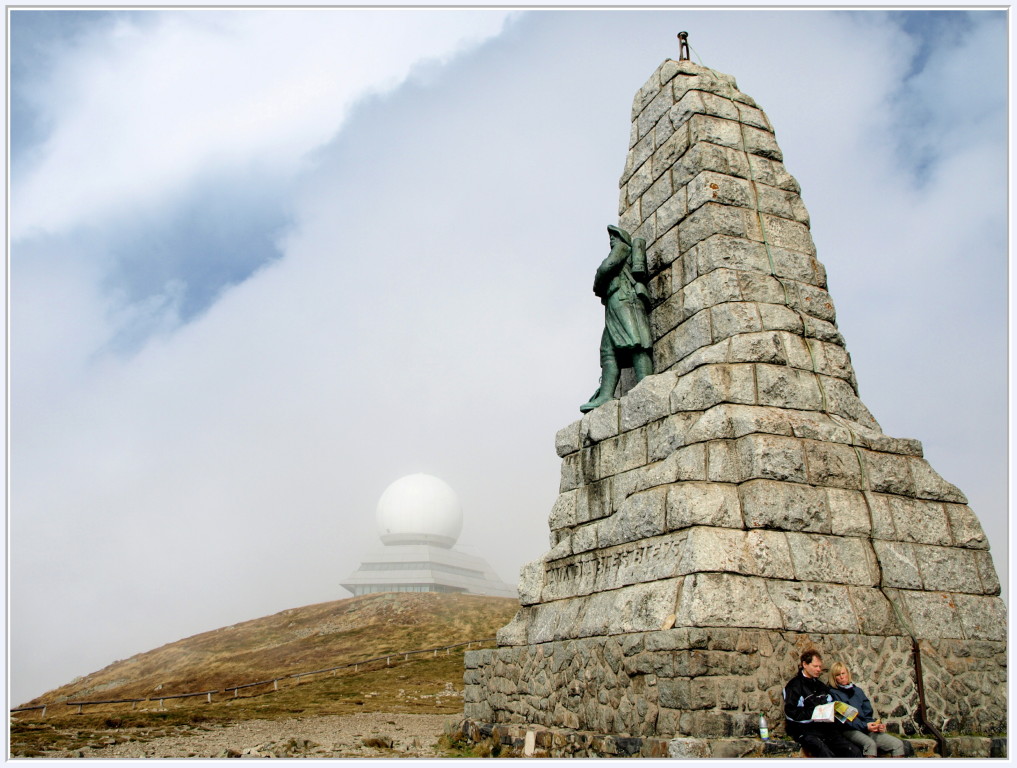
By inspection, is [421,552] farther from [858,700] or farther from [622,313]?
[858,700]

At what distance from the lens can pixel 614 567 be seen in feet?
27.8

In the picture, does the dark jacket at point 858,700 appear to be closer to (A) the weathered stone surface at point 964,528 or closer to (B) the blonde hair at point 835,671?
(B) the blonde hair at point 835,671

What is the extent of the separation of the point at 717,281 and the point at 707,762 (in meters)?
5.36

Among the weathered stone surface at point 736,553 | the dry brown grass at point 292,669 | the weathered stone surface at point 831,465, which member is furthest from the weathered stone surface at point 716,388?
the dry brown grass at point 292,669

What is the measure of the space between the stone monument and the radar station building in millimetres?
32486

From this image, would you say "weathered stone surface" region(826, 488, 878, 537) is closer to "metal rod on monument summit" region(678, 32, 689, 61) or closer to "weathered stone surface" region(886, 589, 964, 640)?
"weathered stone surface" region(886, 589, 964, 640)

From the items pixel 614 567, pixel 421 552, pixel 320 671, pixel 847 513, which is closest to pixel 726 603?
pixel 614 567

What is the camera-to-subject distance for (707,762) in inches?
233

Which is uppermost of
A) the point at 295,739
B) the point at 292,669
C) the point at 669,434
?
the point at 669,434

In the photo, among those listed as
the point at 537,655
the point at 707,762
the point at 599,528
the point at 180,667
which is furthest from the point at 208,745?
the point at 180,667

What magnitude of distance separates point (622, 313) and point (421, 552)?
34.4 meters

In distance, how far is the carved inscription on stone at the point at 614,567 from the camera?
7645 mm

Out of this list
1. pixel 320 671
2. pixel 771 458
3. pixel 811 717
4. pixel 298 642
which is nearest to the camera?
pixel 811 717

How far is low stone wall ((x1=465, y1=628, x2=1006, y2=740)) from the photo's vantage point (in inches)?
255
